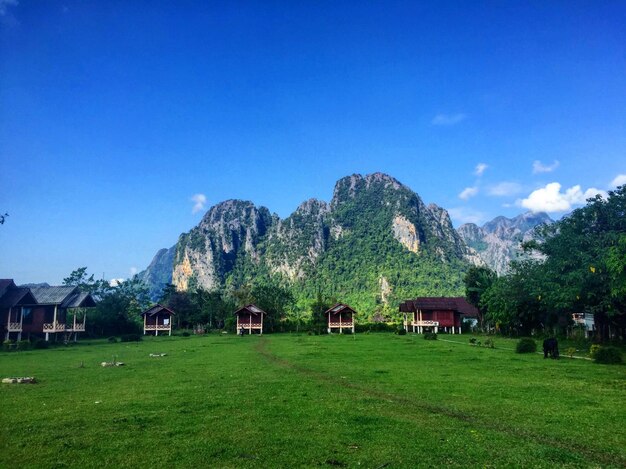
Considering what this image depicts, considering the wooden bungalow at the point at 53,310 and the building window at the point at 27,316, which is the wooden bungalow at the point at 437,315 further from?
the building window at the point at 27,316

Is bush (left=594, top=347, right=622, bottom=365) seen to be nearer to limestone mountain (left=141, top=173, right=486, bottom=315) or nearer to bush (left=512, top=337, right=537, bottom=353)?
bush (left=512, top=337, right=537, bottom=353)

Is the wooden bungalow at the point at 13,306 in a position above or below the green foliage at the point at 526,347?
above

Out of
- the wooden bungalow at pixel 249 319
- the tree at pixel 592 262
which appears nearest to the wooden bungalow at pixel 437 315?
the wooden bungalow at pixel 249 319

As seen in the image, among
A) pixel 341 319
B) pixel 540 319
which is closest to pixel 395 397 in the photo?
pixel 540 319

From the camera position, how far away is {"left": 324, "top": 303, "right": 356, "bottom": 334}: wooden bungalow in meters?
77.8

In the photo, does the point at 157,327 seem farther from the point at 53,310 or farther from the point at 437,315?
the point at 437,315

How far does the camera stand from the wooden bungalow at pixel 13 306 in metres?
55.9

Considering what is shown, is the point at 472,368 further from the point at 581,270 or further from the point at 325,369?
the point at 581,270

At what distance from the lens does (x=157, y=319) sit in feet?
255

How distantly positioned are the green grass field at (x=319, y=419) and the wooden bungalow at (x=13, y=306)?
1580 inches

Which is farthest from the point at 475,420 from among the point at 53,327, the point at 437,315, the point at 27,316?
the point at 437,315

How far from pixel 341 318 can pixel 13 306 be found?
48284 millimetres

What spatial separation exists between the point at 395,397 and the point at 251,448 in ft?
24.4

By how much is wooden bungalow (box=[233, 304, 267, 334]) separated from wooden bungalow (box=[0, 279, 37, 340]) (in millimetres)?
30126
